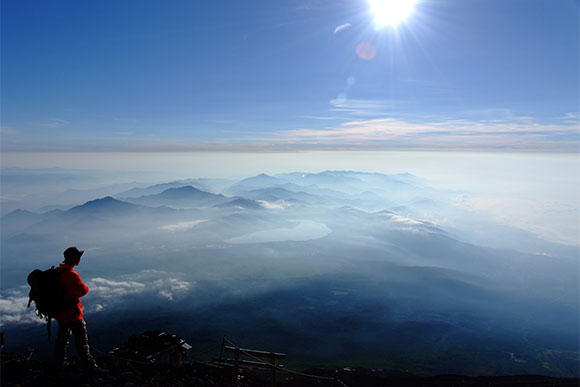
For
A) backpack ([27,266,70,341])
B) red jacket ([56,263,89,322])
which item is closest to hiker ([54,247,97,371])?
red jacket ([56,263,89,322])

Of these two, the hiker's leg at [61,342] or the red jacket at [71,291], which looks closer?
the red jacket at [71,291]

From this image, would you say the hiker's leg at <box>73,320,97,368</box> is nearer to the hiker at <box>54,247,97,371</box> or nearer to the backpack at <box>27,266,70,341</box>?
the hiker at <box>54,247,97,371</box>

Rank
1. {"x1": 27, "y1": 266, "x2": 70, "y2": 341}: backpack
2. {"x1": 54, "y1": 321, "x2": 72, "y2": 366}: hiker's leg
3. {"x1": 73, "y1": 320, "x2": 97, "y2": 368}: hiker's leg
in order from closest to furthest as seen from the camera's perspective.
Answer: {"x1": 27, "y1": 266, "x2": 70, "y2": 341}: backpack → {"x1": 54, "y1": 321, "x2": 72, "y2": 366}: hiker's leg → {"x1": 73, "y1": 320, "x2": 97, "y2": 368}: hiker's leg

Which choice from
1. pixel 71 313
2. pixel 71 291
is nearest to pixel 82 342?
pixel 71 313

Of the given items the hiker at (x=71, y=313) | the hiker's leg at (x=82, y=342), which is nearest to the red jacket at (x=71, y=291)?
the hiker at (x=71, y=313)

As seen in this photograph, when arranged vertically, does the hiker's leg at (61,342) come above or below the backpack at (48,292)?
below

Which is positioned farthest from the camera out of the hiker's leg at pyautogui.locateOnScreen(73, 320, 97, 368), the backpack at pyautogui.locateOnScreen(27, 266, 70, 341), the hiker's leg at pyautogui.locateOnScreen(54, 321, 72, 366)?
the hiker's leg at pyautogui.locateOnScreen(73, 320, 97, 368)

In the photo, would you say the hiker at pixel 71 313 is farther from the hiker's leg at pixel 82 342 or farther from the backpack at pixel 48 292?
the backpack at pixel 48 292
